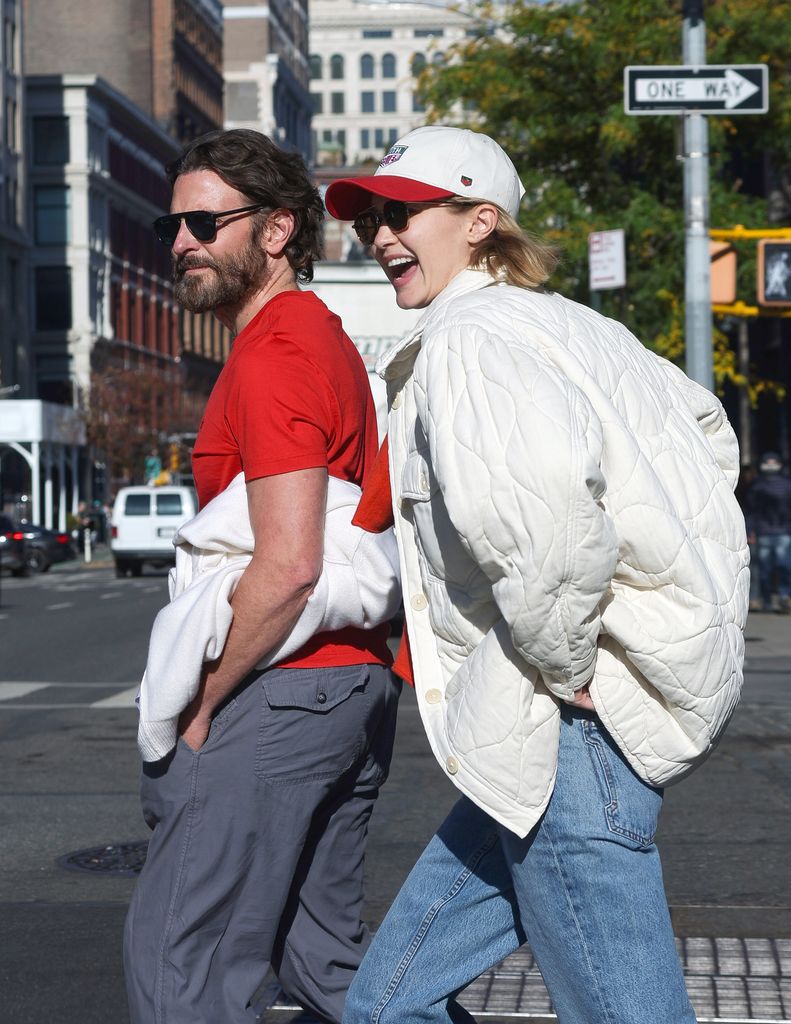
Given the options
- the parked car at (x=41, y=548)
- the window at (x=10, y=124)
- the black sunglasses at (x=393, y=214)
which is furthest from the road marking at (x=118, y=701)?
the window at (x=10, y=124)

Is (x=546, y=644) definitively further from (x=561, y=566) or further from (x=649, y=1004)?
(x=649, y=1004)

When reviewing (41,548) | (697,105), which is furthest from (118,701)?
(41,548)

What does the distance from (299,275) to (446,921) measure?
135 cm

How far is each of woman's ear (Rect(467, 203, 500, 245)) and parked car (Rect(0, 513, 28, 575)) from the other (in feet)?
124

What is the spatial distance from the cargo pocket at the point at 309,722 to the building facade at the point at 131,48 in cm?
8500

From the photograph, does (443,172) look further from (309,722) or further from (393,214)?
(309,722)

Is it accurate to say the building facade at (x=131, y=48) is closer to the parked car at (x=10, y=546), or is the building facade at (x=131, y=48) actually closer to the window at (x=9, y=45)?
the window at (x=9, y=45)

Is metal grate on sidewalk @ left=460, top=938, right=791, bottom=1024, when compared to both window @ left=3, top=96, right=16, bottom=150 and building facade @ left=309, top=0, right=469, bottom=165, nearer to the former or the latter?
window @ left=3, top=96, right=16, bottom=150

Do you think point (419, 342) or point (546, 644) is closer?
point (546, 644)

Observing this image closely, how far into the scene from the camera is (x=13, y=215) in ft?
228

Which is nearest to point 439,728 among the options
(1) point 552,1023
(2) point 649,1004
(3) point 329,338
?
(2) point 649,1004

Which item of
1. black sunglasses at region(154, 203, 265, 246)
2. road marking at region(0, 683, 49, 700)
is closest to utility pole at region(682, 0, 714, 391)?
road marking at region(0, 683, 49, 700)

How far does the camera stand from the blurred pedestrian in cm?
2094

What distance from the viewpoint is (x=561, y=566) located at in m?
2.68
